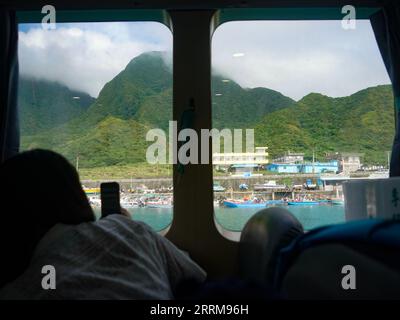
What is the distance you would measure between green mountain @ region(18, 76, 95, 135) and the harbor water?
2.14ft

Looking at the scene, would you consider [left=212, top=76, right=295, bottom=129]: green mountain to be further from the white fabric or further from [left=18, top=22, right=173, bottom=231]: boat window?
the white fabric

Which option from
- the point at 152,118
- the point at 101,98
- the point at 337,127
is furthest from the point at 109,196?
the point at 337,127

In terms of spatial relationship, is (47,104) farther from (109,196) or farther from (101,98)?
(109,196)

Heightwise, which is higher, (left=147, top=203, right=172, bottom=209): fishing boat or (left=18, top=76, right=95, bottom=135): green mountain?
(left=18, top=76, right=95, bottom=135): green mountain

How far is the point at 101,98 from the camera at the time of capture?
1.89 metres

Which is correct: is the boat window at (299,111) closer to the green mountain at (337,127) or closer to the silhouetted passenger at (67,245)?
the green mountain at (337,127)

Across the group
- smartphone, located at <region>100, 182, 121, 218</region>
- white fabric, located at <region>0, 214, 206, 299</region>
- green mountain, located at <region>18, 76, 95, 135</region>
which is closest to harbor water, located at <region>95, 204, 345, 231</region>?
smartphone, located at <region>100, 182, 121, 218</region>

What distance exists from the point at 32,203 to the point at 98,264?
26 cm

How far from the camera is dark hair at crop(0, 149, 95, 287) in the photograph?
2.81ft

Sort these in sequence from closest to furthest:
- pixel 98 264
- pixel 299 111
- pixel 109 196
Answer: pixel 98 264, pixel 109 196, pixel 299 111

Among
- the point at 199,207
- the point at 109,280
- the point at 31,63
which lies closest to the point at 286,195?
the point at 199,207

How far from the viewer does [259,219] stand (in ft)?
3.38

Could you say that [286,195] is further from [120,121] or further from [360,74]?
[120,121]
